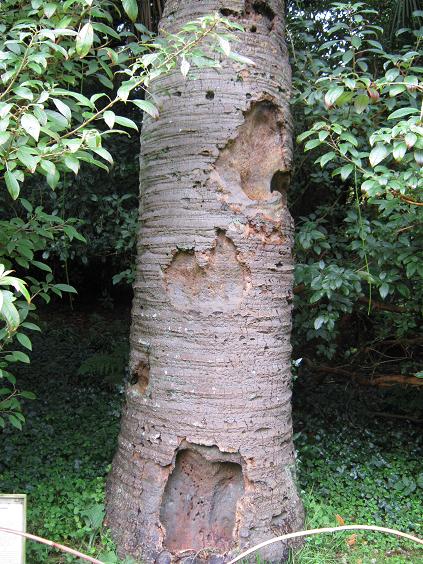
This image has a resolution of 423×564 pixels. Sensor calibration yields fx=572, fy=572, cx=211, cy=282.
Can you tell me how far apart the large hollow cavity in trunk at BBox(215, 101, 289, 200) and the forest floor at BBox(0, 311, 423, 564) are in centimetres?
191

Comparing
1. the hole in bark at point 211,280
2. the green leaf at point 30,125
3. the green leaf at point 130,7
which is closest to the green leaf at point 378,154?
the hole in bark at point 211,280

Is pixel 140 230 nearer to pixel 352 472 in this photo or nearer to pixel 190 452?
pixel 190 452

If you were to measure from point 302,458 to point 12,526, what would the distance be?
2.68 meters

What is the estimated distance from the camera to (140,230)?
10.6ft

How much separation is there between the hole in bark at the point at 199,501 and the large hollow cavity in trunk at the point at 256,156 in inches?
56.7

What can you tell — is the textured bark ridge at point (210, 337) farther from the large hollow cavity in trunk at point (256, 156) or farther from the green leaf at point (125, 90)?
the green leaf at point (125, 90)

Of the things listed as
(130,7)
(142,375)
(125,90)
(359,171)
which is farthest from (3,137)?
(359,171)

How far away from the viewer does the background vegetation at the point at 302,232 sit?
7.84 ft

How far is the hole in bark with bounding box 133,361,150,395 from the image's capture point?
3.10m

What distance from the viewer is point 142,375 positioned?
3.14m

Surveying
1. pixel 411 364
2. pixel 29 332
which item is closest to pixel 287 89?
pixel 411 364

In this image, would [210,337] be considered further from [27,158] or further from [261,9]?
[261,9]

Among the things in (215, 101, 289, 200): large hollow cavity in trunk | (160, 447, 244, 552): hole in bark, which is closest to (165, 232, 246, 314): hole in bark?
(215, 101, 289, 200): large hollow cavity in trunk

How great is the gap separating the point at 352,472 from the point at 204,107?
9.36 feet
